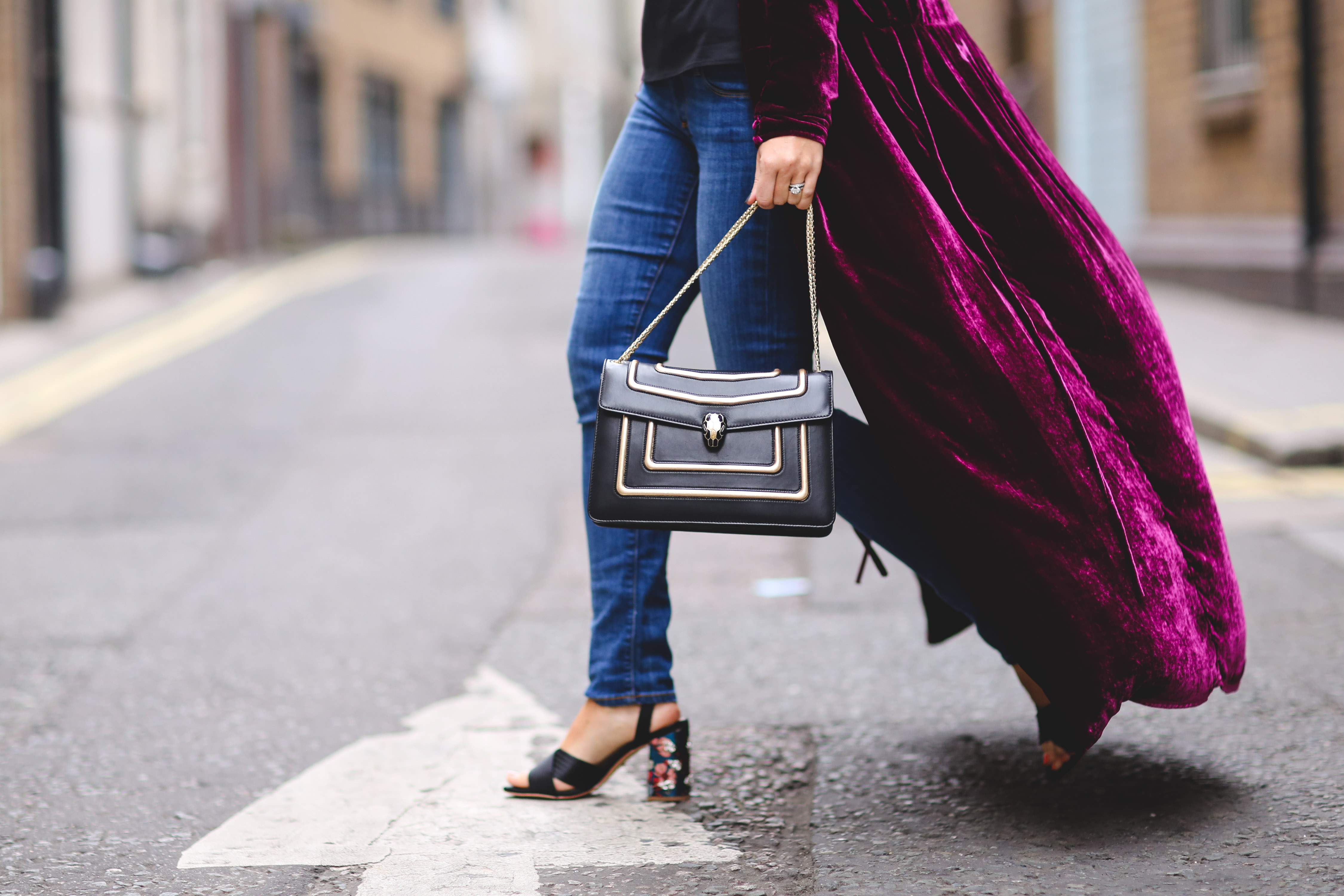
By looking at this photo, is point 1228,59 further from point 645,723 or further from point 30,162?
point 645,723

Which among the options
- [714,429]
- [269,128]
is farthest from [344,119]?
[714,429]

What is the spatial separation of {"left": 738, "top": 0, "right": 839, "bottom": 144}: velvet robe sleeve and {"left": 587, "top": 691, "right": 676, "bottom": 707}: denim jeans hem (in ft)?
2.89

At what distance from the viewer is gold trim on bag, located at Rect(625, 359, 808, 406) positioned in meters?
2.22

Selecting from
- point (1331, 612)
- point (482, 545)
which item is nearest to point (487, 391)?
point (482, 545)

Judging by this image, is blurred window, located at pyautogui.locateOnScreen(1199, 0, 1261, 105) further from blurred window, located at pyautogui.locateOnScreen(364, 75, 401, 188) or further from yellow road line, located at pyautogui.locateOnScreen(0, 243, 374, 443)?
blurred window, located at pyautogui.locateOnScreen(364, 75, 401, 188)

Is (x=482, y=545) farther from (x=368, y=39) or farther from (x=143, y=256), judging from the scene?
(x=368, y=39)

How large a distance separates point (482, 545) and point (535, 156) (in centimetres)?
3449

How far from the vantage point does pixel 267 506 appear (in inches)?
213

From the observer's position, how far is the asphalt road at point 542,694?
223cm

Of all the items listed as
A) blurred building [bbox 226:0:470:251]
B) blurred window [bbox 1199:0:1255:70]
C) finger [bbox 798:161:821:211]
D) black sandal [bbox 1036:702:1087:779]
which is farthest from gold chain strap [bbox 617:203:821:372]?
blurred building [bbox 226:0:470:251]

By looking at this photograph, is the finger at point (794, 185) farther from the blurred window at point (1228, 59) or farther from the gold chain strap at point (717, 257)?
the blurred window at point (1228, 59)

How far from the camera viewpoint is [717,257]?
238 cm

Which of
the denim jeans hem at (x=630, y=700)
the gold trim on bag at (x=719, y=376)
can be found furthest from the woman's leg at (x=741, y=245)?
the denim jeans hem at (x=630, y=700)

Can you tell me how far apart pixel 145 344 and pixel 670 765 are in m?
8.91
